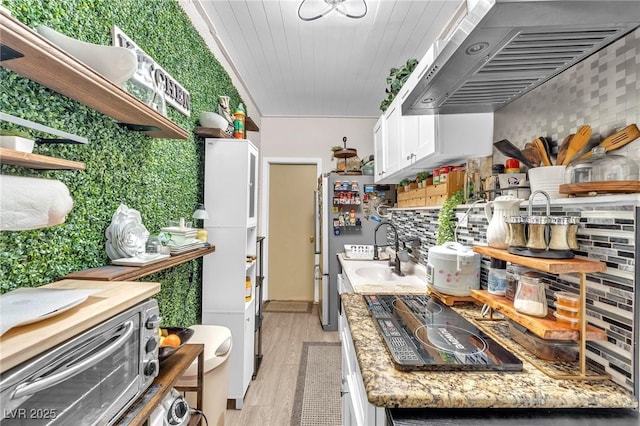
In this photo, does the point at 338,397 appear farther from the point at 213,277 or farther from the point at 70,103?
the point at 70,103

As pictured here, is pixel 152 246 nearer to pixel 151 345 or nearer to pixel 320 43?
pixel 151 345

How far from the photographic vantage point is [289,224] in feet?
13.4

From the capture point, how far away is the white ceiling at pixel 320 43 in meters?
1.93

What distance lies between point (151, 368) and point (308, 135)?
3588mm

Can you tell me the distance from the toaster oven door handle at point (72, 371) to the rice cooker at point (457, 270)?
48.2 inches

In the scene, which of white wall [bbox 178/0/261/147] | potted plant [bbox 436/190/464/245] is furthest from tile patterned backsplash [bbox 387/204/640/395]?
white wall [bbox 178/0/261/147]

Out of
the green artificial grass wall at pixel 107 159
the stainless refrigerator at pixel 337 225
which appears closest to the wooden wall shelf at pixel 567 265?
the green artificial grass wall at pixel 107 159

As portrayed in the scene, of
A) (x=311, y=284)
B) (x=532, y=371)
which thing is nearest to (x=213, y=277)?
(x=532, y=371)

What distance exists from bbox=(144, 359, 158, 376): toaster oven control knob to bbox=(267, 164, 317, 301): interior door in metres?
3.22

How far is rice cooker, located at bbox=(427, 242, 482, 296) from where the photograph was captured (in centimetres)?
129

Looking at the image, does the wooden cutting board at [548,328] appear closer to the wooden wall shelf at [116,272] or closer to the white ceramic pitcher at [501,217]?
the white ceramic pitcher at [501,217]

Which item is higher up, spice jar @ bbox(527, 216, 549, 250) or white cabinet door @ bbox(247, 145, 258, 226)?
white cabinet door @ bbox(247, 145, 258, 226)

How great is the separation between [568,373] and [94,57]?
1.61 m

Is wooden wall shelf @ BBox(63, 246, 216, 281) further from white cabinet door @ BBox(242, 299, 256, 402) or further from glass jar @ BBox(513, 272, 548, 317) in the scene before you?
glass jar @ BBox(513, 272, 548, 317)
